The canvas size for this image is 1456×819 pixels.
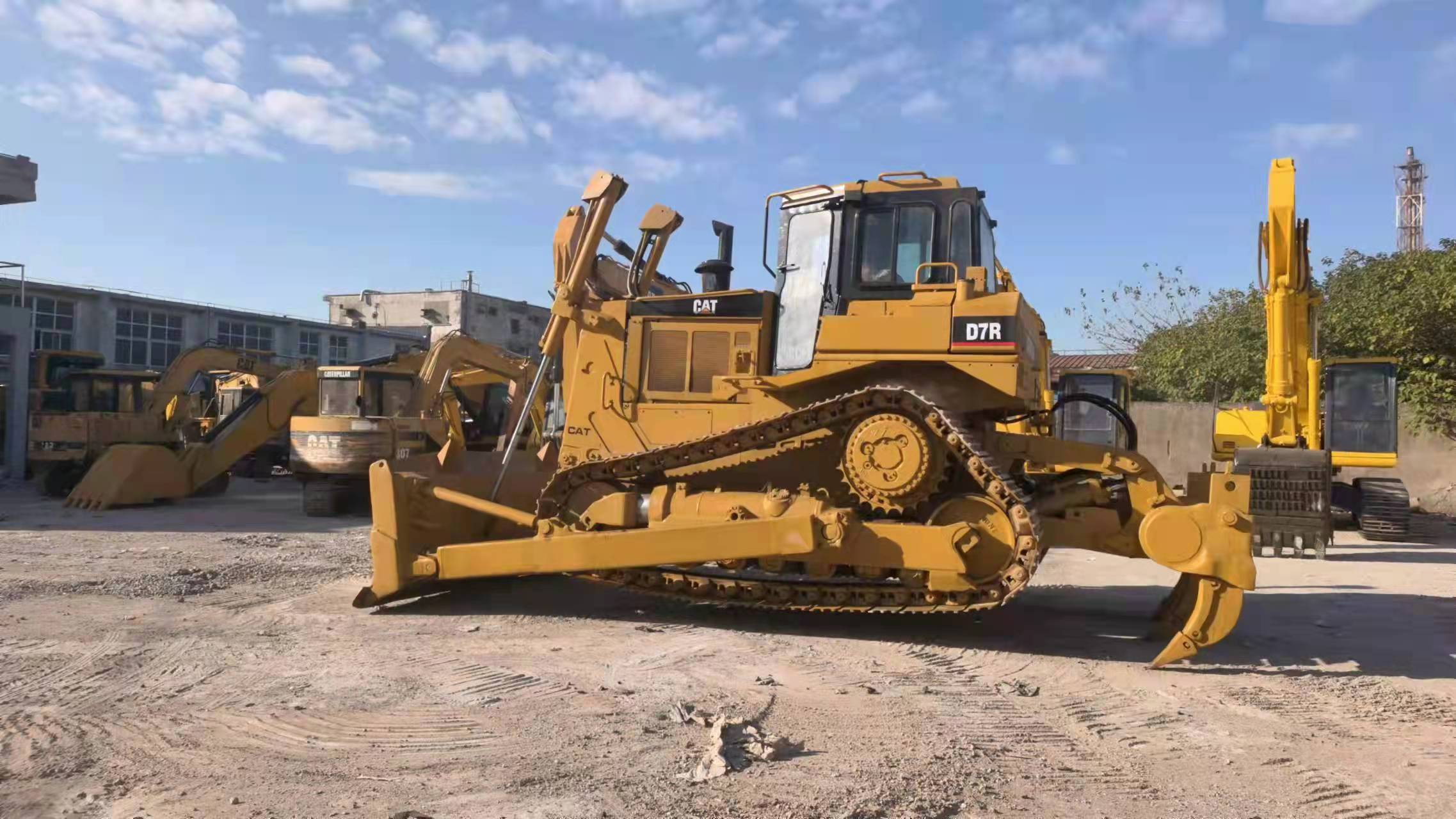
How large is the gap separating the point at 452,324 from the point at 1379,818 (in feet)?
170

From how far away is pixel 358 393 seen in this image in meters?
16.7

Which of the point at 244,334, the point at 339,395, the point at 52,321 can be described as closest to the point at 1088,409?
the point at 339,395

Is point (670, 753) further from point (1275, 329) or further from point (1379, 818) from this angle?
point (1275, 329)

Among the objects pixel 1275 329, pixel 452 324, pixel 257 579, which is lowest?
pixel 257 579

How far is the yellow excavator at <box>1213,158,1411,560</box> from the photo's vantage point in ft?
39.7

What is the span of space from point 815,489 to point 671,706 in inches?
84.0

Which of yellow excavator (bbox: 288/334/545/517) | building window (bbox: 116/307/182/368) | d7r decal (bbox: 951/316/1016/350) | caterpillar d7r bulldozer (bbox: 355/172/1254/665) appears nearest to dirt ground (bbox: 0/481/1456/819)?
caterpillar d7r bulldozer (bbox: 355/172/1254/665)

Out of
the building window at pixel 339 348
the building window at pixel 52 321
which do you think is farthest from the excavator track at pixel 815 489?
the building window at pixel 339 348

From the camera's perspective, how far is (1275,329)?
12891mm

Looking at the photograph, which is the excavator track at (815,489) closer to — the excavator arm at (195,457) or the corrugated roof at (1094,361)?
the excavator arm at (195,457)

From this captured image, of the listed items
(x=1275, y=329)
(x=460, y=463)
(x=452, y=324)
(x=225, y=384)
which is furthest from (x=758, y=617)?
(x=452, y=324)

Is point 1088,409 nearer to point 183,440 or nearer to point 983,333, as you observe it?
point 983,333

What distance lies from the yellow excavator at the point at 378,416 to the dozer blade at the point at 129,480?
215 cm

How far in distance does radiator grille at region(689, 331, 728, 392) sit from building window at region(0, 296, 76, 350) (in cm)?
3251
